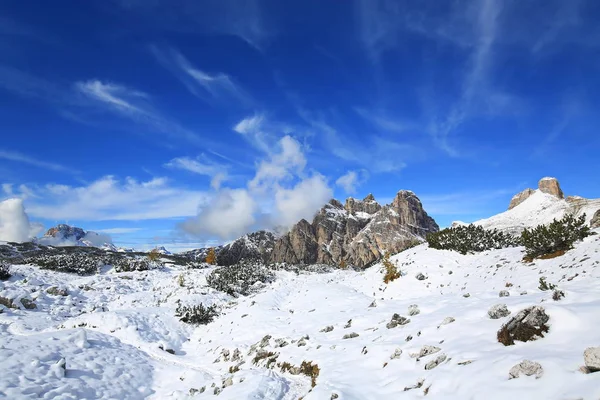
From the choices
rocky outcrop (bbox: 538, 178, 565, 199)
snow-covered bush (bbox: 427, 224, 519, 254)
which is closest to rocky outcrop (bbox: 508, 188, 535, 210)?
rocky outcrop (bbox: 538, 178, 565, 199)

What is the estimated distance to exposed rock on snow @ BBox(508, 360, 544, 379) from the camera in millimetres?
5410

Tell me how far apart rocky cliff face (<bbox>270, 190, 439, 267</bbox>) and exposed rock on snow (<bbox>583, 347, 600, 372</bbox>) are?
16719cm

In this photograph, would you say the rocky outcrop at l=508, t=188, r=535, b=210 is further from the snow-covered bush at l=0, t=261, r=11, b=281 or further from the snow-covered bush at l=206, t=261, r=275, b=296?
the snow-covered bush at l=0, t=261, r=11, b=281

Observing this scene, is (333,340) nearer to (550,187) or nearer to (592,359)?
(592,359)

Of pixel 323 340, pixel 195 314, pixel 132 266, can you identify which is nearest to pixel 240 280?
pixel 195 314

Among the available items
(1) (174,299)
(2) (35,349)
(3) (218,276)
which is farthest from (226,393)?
(3) (218,276)

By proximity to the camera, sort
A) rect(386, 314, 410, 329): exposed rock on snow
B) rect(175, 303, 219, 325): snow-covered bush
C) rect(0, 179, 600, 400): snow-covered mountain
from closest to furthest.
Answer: rect(0, 179, 600, 400): snow-covered mountain, rect(386, 314, 410, 329): exposed rock on snow, rect(175, 303, 219, 325): snow-covered bush

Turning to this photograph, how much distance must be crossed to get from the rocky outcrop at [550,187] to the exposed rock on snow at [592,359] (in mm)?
178619

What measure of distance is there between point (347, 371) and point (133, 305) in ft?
73.5

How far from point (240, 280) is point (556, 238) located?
25.5m

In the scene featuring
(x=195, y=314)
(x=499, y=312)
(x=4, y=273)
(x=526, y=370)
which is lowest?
(x=195, y=314)

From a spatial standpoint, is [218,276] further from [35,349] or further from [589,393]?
[589,393]

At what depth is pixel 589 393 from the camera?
4.46 meters

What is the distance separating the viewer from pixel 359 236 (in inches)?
7160
